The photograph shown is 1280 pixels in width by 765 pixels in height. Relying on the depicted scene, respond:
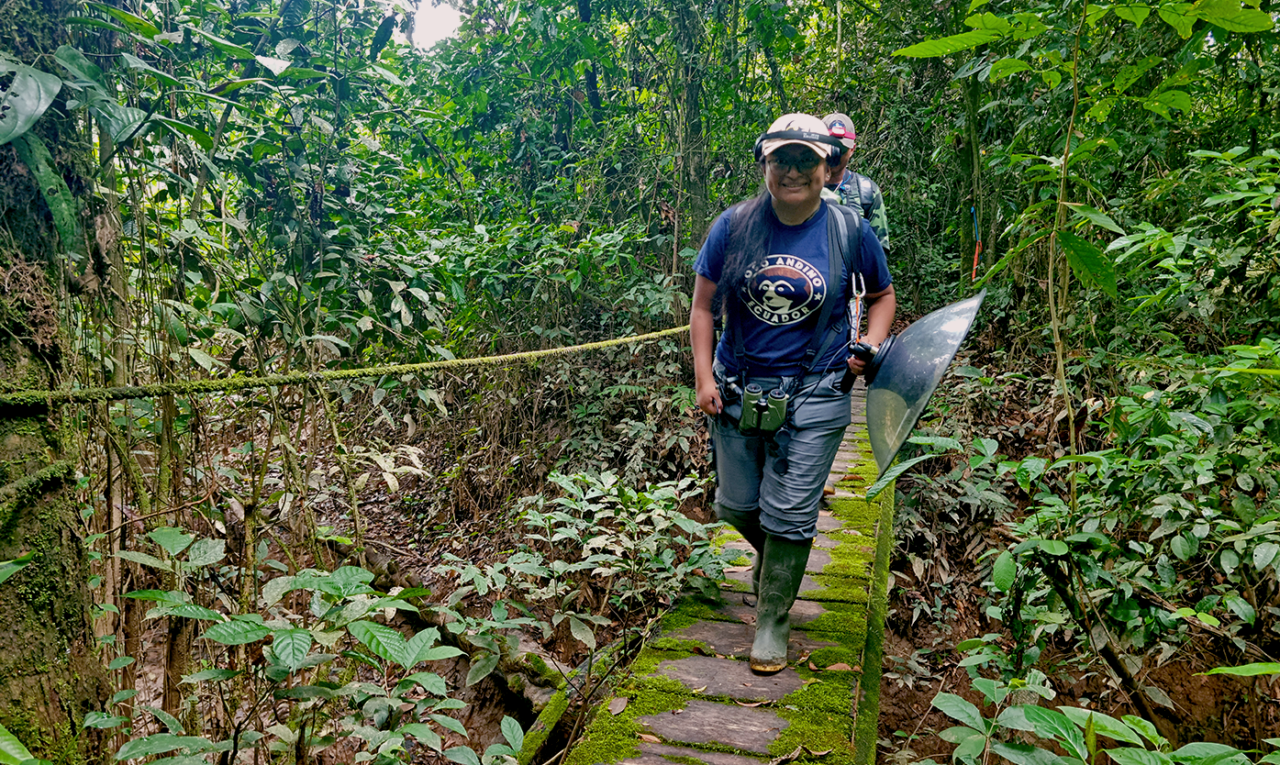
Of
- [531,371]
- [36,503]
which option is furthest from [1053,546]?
[531,371]

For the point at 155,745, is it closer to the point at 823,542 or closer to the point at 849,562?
the point at 849,562

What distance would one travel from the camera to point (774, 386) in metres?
2.50

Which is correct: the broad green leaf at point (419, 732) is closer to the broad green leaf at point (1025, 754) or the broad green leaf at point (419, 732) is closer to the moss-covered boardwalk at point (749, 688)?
the moss-covered boardwalk at point (749, 688)

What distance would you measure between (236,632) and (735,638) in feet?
5.95

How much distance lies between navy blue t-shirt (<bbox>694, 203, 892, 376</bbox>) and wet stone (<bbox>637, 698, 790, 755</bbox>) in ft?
3.62

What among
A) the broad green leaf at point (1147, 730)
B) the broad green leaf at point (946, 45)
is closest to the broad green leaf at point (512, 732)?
the broad green leaf at point (1147, 730)

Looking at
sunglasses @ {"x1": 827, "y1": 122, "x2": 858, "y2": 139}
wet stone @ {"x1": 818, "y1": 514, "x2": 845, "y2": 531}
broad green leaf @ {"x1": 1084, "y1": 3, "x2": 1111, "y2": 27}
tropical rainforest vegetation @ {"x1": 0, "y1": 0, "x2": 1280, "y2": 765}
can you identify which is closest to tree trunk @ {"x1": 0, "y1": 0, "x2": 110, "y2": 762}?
tropical rainforest vegetation @ {"x1": 0, "y1": 0, "x2": 1280, "y2": 765}

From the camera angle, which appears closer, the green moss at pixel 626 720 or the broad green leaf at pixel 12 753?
the broad green leaf at pixel 12 753

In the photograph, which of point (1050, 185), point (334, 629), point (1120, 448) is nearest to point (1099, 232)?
point (1050, 185)

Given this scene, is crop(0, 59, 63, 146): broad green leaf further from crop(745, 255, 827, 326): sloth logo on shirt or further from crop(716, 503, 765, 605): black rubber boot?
crop(716, 503, 765, 605): black rubber boot

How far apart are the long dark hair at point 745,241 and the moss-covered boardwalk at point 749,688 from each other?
4.13 feet

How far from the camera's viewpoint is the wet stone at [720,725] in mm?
2094

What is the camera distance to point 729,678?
242cm

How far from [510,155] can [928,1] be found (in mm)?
4098
